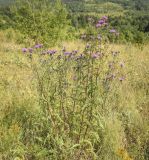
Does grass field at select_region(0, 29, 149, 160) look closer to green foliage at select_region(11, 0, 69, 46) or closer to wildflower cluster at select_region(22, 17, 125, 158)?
wildflower cluster at select_region(22, 17, 125, 158)

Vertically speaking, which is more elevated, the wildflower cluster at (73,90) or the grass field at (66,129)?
the wildflower cluster at (73,90)

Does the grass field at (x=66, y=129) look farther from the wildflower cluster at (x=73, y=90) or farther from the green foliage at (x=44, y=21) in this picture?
the green foliage at (x=44, y=21)

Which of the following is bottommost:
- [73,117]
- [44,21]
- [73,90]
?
[44,21]

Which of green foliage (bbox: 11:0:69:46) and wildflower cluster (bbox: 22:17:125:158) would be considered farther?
green foliage (bbox: 11:0:69:46)

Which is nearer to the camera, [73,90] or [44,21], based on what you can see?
[73,90]

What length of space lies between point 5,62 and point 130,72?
2.82m

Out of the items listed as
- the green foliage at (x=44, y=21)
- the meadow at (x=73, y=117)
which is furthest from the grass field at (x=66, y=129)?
the green foliage at (x=44, y=21)

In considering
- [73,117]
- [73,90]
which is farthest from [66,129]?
[73,90]

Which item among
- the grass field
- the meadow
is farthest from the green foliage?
the meadow

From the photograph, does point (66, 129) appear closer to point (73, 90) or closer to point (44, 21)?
Answer: point (73, 90)

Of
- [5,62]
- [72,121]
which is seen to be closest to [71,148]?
[72,121]

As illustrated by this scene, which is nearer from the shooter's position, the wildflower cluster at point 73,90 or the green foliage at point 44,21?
the wildflower cluster at point 73,90

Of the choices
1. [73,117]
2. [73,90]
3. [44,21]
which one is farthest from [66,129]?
[44,21]

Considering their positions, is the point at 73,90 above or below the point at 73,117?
above
